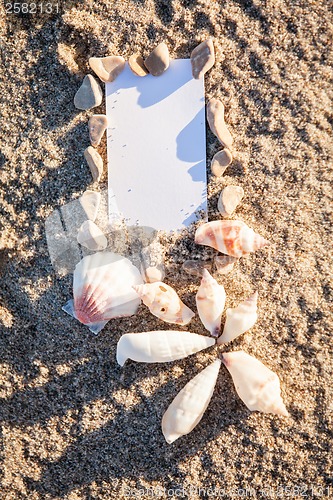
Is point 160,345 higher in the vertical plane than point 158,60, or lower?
lower

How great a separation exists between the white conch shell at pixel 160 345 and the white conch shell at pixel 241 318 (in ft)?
0.17

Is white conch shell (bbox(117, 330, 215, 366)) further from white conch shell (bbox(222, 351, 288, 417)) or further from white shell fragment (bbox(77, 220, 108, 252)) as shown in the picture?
white shell fragment (bbox(77, 220, 108, 252))

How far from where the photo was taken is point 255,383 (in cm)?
117

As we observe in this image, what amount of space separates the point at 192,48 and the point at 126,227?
517 millimetres

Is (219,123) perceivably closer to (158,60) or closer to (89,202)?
(158,60)

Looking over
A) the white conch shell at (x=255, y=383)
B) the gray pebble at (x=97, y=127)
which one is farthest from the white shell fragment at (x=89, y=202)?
the white conch shell at (x=255, y=383)

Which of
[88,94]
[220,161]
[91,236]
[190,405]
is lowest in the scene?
[190,405]

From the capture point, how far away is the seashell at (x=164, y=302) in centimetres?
119

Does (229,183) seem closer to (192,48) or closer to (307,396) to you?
(192,48)

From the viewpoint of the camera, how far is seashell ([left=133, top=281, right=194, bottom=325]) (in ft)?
3.92

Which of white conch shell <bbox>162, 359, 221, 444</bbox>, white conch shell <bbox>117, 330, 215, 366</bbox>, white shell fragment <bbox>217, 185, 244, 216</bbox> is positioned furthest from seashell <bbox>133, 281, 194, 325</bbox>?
white shell fragment <bbox>217, 185, 244, 216</bbox>

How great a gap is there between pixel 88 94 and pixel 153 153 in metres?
0.24

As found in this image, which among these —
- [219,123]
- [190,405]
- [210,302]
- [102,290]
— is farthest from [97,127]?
[190,405]

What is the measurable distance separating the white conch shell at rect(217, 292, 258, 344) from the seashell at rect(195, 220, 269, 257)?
12cm
